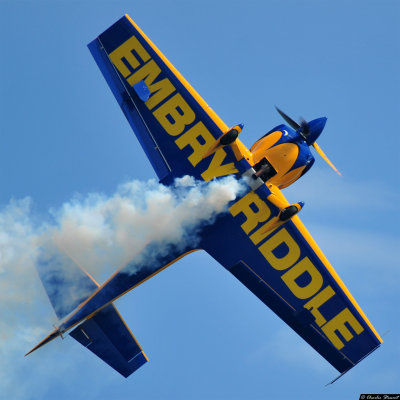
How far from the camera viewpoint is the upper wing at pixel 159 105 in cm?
2753

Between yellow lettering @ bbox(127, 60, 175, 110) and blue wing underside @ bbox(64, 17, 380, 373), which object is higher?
yellow lettering @ bbox(127, 60, 175, 110)

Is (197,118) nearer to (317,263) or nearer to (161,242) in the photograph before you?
(161,242)

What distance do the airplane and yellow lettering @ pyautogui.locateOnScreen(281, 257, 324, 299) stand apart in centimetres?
3

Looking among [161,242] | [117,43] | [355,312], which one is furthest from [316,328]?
[117,43]

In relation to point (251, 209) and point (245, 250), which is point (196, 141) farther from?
point (245, 250)

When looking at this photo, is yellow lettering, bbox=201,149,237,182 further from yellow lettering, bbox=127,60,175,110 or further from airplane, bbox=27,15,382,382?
yellow lettering, bbox=127,60,175,110

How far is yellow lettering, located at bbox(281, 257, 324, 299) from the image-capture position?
89.8 ft

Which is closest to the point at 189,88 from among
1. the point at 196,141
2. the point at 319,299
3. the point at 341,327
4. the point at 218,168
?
the point at 196,141

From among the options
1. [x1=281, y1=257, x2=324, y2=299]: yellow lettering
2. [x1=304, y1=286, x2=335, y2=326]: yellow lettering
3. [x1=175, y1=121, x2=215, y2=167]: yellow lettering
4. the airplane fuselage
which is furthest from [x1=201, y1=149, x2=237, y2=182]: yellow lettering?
[x1=304, y1=286, x2=335, y2=326]: yellow lettering

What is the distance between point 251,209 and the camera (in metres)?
27.0

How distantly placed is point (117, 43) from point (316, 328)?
40.7ft

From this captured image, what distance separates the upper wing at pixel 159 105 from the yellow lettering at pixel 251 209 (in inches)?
42.6

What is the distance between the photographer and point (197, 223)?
26.8 m

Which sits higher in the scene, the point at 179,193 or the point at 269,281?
the point at 179,193
